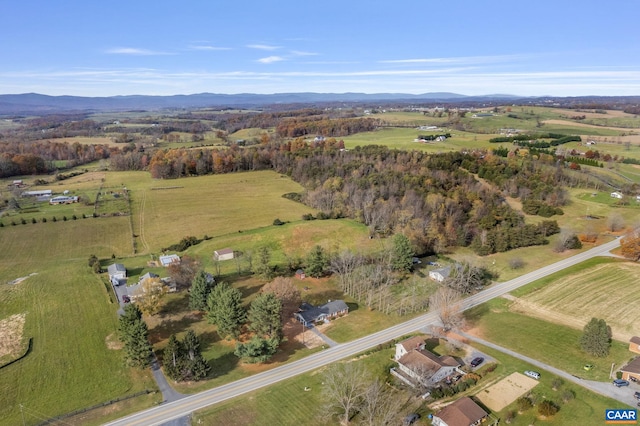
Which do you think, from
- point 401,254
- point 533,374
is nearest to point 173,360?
point 533,374

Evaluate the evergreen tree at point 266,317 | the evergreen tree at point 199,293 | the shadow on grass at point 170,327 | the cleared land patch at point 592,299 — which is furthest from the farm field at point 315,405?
the evergreen tree at point 199,293

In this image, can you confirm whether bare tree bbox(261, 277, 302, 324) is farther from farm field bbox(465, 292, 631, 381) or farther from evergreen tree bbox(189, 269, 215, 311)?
farm field bbox(465, 292, 631, 381)

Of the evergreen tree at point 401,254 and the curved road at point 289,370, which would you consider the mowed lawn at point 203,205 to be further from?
the curved road at point 289,370

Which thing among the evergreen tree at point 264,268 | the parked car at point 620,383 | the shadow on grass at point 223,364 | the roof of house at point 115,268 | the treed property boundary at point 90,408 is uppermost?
the evergreen tree at point 264,268

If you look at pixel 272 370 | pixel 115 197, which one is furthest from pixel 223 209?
pixel 272 370

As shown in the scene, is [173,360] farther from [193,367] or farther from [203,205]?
[203,205]

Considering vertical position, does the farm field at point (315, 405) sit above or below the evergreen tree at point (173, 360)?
below

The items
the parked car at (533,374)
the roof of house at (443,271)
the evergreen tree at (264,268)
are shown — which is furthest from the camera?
the roof of house at (443,271)
